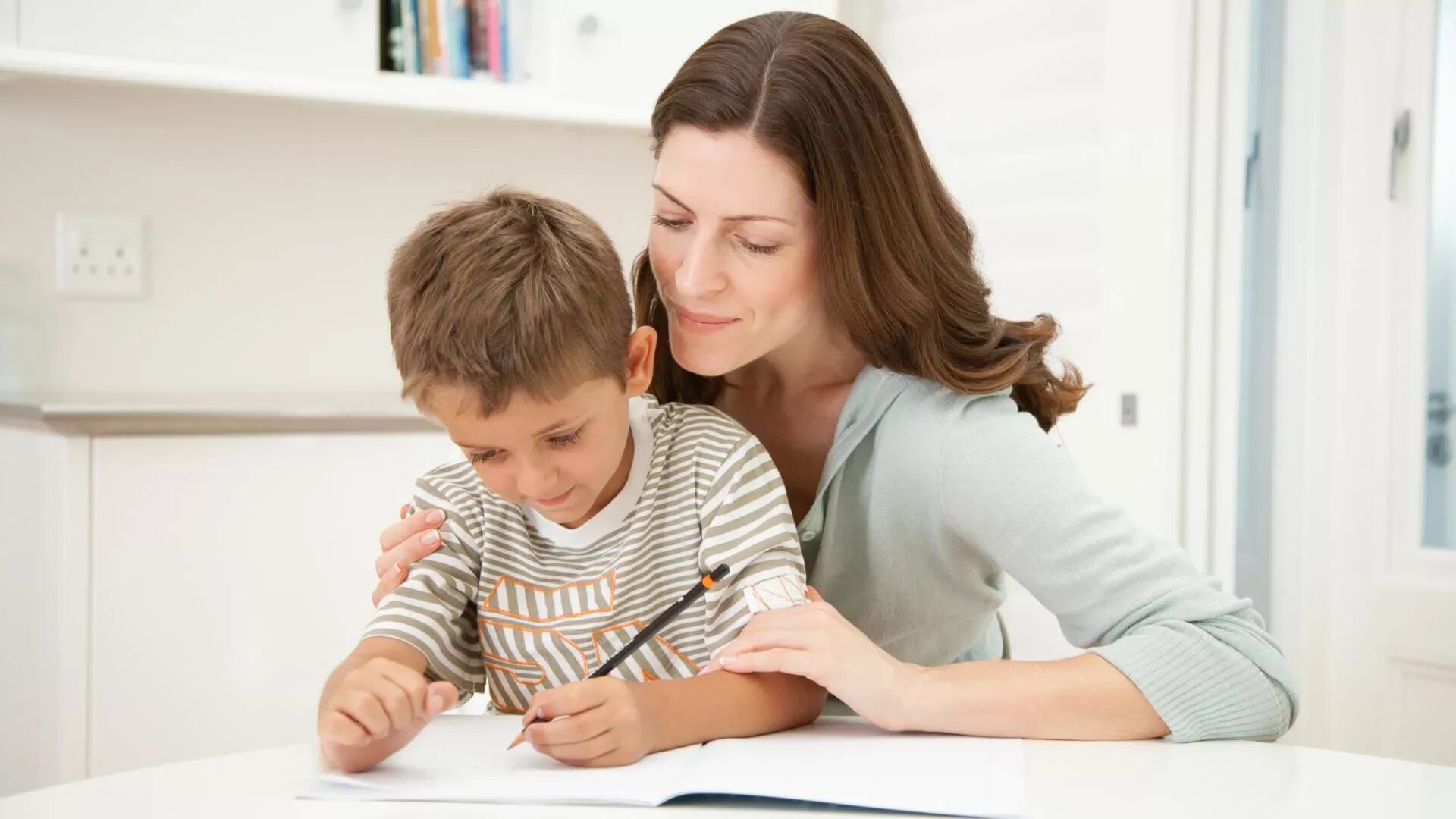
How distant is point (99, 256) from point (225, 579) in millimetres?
800

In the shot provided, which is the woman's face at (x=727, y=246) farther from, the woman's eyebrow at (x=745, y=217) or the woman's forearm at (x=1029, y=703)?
the woman's forearm at (x=1029, y=703)

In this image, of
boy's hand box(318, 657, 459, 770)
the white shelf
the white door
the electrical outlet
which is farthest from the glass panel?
the electrical outlet

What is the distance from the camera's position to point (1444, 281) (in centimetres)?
237

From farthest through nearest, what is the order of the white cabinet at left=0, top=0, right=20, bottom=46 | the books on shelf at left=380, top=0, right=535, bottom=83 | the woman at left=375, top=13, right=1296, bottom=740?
1. the books on shelf at left=380, top=0, right=535, bottom=83
2. the white cabinet at left=0, top=0, right=20, bottom=46
3. the woman at left=375, top=13, right=1296, bottom=740

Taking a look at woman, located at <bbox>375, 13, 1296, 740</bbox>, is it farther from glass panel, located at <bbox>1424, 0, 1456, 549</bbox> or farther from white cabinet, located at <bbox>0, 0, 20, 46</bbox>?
glass panel, located at <bbox>1424, 0, 1456, 549</bbox>

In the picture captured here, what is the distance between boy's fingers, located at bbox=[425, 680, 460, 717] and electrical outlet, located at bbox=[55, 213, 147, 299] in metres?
1.87

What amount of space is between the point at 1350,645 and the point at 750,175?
1922 mm

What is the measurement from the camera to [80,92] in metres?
2.31

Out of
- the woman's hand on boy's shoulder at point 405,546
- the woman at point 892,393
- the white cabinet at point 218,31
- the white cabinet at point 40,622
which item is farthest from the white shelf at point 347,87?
the woman's hand on boy's shoulder at point 405,546

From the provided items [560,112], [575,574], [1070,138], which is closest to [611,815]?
[575,574]

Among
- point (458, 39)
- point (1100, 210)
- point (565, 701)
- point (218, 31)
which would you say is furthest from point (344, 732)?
point (1100, 210)

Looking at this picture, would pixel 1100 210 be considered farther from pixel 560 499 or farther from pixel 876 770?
pixel 876 770

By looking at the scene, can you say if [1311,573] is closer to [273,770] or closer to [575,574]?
[575,574]

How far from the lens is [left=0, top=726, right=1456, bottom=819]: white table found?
2.25ft
